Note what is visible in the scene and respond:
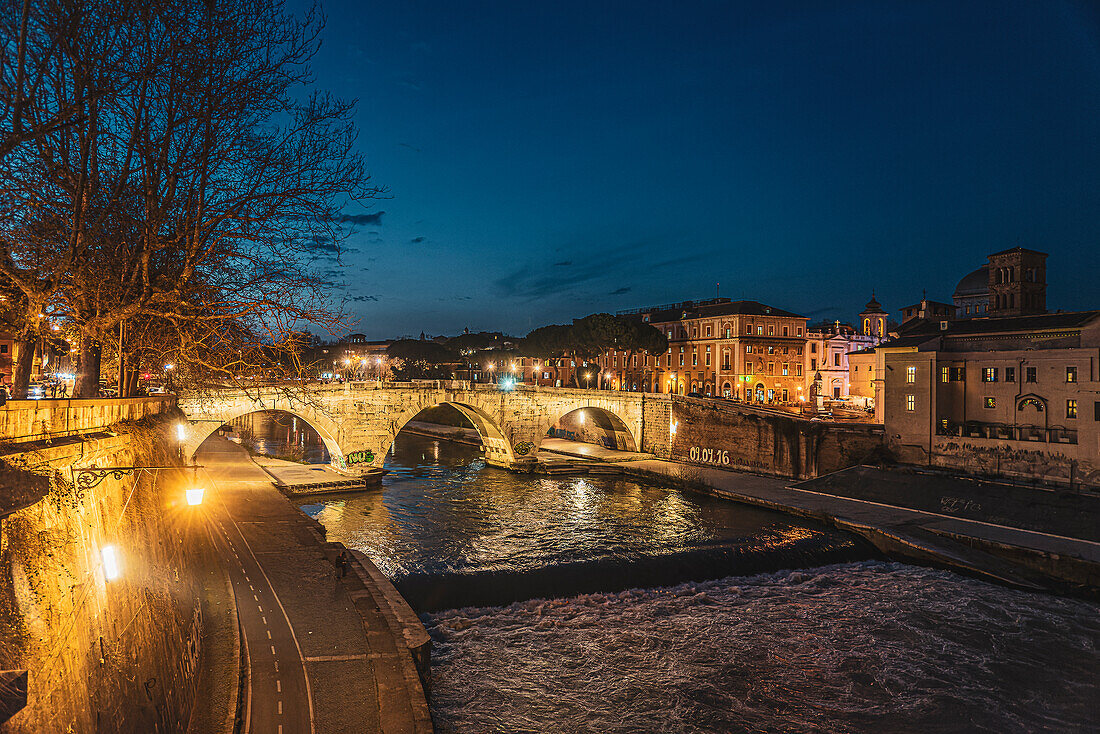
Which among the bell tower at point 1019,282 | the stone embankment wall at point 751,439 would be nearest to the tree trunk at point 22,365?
the stone embankment wall at point 751,439

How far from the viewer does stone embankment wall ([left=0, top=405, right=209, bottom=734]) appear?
4848mm

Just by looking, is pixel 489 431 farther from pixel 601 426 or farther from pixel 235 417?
pixel 235 417

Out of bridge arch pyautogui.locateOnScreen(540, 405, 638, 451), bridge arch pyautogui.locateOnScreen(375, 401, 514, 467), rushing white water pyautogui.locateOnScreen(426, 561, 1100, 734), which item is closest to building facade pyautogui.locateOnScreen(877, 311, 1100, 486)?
rushing white water pyautogui.locateOnScreen(426, 561, 1100, 734)

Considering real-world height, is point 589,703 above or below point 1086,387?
below

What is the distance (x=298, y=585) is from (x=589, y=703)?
8289 millimetres

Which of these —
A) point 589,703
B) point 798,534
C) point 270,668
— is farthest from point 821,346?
point 270,668

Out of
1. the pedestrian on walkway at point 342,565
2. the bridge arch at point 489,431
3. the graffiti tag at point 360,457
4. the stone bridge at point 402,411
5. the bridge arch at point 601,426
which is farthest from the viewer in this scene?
the bridge arch at point 601,426

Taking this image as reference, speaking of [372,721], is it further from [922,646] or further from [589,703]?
[922,646]

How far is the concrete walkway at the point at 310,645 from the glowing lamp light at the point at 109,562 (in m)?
5.33

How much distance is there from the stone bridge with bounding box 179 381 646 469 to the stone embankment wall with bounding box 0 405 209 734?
2106cm

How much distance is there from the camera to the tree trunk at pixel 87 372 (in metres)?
10.5

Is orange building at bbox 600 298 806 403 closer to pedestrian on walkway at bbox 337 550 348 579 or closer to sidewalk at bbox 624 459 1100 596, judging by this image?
sidewalk at bbox 624 459 1100 596

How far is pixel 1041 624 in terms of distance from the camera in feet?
60.6

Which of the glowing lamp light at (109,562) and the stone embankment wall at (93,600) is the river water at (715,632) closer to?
the stone embankment wall at (93,600)
